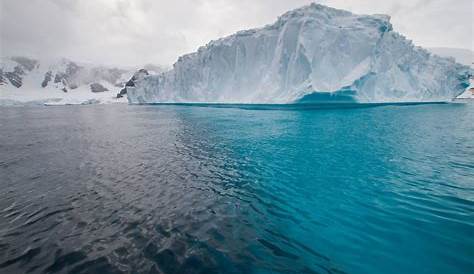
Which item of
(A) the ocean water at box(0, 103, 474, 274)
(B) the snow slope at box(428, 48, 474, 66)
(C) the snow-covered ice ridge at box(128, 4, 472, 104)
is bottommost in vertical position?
(A) the ocean water at box(0, 103, 474, 274)

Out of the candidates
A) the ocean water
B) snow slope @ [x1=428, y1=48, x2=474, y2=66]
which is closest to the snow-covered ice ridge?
the ocean water

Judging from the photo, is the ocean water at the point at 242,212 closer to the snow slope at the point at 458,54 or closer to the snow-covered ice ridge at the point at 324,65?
the snow-covered ice ridge at the point at 324,65

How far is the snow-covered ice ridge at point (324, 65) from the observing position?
115ft

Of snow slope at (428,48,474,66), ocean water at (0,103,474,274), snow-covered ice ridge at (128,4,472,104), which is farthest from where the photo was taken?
snow slope at (428,48,474,66)

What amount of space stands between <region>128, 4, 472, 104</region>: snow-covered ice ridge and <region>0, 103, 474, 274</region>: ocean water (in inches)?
959

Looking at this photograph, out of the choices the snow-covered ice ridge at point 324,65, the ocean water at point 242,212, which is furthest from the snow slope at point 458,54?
the ocean water at point 242,212

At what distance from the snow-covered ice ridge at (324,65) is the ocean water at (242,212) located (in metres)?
24.4

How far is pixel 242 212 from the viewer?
271 inches

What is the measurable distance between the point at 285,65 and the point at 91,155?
33.9m

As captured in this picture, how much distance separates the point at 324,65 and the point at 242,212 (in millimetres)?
34406

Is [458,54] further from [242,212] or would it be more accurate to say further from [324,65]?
[242,212]

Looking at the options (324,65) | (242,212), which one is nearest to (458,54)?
(324,65)

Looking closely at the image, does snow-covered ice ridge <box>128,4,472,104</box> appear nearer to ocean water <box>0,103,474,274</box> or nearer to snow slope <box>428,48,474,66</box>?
ocean water <box>0,103,474,274</box>

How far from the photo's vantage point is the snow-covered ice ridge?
115ft
